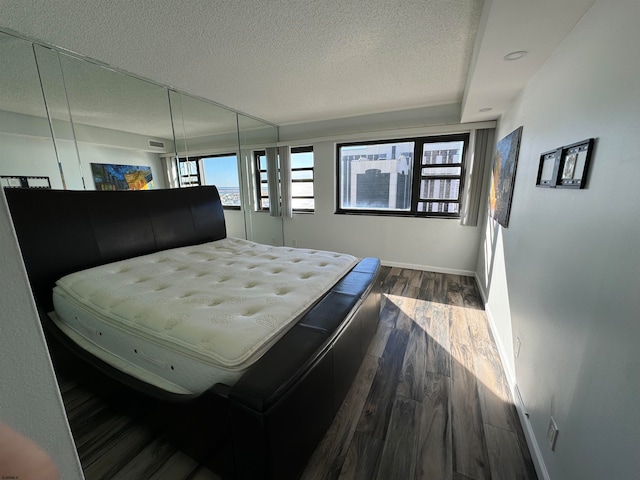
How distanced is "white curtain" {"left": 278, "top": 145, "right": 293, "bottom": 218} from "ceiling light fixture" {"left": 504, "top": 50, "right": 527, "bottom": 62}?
328cm

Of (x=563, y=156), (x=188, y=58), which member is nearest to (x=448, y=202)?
(x=563, y=156)

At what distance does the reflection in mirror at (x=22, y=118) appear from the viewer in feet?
5.98

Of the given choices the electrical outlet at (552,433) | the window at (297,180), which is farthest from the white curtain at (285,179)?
the electrical outlet at (552,433)

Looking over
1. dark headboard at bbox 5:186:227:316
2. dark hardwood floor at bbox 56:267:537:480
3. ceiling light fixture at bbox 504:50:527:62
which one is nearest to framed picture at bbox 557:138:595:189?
ceiling light fixture at bbox 504:50:527:62

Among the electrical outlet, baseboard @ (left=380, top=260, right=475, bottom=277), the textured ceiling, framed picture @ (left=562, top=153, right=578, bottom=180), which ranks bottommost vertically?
baseboard @ (left=380, top=260, right=475, bottom=277)

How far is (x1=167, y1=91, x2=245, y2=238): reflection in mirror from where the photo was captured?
9.97 ft

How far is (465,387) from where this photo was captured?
176 cm

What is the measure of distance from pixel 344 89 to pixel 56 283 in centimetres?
306

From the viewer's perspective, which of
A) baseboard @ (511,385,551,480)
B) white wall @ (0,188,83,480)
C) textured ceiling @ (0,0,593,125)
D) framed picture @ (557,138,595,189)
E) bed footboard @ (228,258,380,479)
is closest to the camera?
white wall @ (0,188,83,480)

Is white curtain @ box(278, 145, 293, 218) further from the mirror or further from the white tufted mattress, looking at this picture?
the white tufted mattress

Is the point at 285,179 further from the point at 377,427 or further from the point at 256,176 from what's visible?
the point at 377,427

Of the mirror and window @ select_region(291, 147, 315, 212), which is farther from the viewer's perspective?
window @ select_region(291, 147, 315, 212)

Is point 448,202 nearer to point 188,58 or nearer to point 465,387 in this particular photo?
point 465,387

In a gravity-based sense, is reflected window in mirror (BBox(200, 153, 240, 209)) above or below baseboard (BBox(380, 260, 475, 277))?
above
